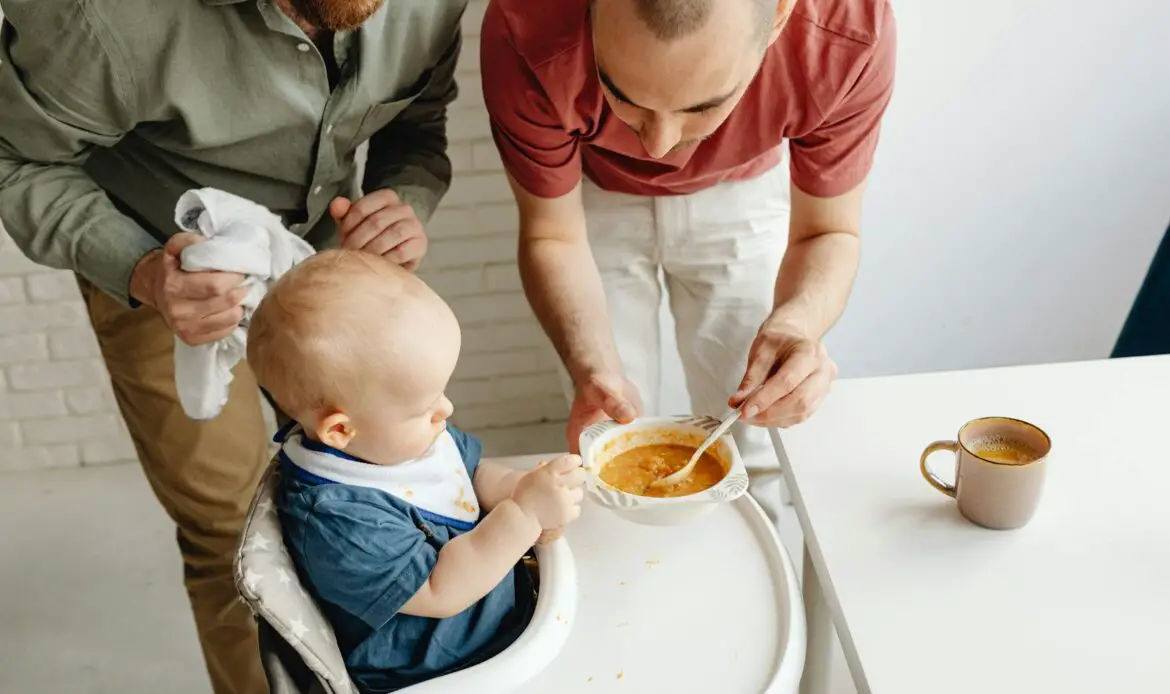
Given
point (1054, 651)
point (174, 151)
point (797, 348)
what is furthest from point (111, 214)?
point (1054, 651)

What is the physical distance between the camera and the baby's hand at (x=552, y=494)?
43.2 inches

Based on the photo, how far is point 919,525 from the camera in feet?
3.84

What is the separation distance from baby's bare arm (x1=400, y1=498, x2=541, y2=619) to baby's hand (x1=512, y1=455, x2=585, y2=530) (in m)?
0.01

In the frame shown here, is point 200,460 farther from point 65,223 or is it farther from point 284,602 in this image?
point 284,602

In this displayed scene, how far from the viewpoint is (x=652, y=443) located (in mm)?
1309

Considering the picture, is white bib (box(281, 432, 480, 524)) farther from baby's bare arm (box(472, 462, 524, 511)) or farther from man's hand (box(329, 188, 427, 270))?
man's hand (box(329, 188, 427, 270))

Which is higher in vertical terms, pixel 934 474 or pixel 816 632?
pixel 934 474

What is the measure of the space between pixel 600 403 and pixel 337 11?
621 millimetres

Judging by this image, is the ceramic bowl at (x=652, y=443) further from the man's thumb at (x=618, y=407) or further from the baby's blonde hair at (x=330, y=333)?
the baby's blonde hair at (x=330, y=333)

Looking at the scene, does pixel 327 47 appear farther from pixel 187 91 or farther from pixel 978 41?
pixel 978 41

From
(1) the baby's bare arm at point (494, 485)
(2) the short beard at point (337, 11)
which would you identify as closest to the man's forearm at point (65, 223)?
(2) the short beard at point (337, 11)

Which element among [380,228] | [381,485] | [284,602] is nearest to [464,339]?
[380,228]

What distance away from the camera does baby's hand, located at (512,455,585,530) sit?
1.10 meters

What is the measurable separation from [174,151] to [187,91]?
0.13m
